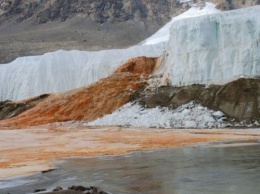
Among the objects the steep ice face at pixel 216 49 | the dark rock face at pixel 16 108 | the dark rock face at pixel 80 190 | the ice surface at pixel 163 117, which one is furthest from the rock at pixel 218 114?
the dark rock face at pixel 16 108

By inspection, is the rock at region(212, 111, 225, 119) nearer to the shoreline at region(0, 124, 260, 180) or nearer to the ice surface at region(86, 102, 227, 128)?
the ice surface at region(86, 102, 227, 128)

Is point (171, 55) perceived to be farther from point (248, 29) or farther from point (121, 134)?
point (121, 134)

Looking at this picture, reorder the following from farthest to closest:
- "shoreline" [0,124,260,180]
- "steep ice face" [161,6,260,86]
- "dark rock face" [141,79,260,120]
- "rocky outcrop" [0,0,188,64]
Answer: "rocky outcrop" [0,0,188,64], "steep ice face" [161,6,260,86], "dark rock face" [141,79,260,120], "shoreline" [0,124,260,180]

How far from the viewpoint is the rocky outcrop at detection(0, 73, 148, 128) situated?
168 ft

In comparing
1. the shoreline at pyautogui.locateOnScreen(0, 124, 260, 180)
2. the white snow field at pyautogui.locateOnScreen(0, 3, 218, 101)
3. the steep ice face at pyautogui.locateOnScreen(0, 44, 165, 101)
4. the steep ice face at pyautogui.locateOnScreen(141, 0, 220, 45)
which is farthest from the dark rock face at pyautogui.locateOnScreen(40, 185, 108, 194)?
the steep ice face at pyautogui.locateOnScreen(141, 0, 220, 45)

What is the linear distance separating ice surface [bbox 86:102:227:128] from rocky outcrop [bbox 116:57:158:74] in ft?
55.6

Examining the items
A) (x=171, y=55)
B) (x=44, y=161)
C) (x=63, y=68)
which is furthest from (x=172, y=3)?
(x=44, y=161)

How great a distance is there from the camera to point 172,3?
7485 inches

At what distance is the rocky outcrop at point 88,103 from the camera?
51181mm

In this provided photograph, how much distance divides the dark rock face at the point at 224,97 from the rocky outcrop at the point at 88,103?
15.7ft

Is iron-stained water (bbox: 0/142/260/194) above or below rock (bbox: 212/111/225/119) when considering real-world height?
above

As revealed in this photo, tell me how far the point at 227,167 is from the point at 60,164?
25.3ft

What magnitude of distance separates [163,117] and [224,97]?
5.69m

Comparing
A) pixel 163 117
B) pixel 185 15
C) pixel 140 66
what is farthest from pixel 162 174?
pixel 185 15
